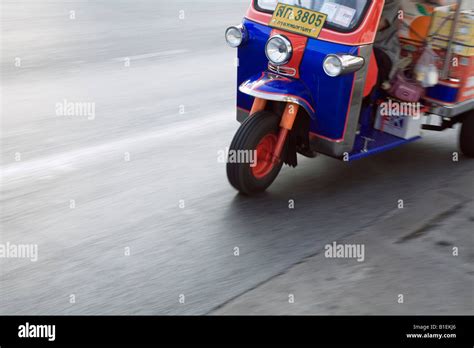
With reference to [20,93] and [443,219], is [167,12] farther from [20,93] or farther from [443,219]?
[443,219]

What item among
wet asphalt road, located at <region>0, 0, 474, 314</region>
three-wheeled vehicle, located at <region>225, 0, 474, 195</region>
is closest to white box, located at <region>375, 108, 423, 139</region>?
three-wheeled vehicle, located at <region>225, 0, 474, 195</region>

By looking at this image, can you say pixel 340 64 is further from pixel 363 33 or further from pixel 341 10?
pixel 341 10

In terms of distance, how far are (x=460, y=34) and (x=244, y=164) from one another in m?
2.52

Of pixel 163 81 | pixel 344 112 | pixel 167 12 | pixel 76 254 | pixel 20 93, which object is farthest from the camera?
pixel 167 12

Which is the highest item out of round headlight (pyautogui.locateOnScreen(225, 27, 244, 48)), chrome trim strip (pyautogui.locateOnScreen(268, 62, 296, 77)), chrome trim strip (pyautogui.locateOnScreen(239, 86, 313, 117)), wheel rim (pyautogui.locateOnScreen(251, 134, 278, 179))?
round headlight (pyautogui.locateOnScreen(225, 27, 244, 48))

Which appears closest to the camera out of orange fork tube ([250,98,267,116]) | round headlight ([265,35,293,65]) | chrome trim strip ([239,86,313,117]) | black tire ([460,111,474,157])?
chrome trim strip ([239,86,313,117])

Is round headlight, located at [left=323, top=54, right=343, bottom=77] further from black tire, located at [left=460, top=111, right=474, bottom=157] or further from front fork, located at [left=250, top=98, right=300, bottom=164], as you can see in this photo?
black tire, located at [left=460, top=111, right=474, bottom=157]

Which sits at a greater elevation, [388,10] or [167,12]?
[388,10]

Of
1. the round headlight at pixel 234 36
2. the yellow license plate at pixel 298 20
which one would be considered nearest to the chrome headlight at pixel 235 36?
the round headlight at pixel 234 36

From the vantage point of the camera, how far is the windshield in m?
5.88

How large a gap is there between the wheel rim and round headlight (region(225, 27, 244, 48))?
916 mm

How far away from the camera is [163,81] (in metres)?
9.82

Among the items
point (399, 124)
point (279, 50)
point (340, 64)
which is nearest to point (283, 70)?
point (279, 50)

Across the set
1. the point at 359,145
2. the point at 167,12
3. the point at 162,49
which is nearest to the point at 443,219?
the point at 359,145
